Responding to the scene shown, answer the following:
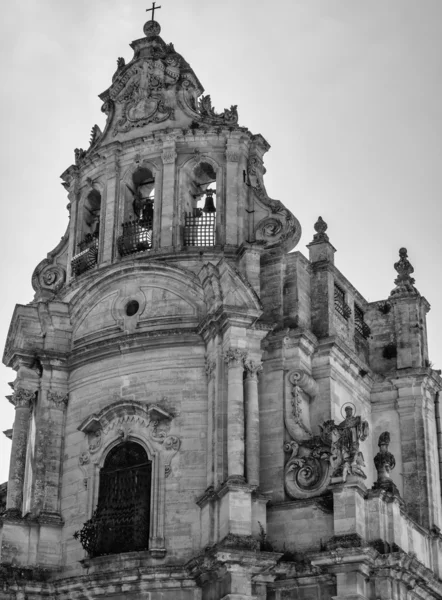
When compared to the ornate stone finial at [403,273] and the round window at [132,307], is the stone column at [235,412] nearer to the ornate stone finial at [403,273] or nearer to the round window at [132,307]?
the round window at [132,307]

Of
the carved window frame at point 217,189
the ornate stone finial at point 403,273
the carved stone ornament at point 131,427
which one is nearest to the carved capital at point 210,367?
the carved stone ornament at point 131,427

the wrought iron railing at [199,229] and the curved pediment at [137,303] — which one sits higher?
the wrought iron railing at [199,229]

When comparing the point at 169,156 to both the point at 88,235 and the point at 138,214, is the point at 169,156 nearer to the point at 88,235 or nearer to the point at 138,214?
the point at 138,214

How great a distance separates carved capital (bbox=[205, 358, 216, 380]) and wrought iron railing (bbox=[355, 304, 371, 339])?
4.98 m

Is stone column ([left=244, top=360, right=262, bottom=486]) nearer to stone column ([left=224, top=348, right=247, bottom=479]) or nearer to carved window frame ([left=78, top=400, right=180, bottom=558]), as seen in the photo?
stone column ([left=224, top=348, right=247, bottom=479])

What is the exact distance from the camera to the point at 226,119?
29219mm

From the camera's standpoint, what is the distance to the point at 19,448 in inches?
1067

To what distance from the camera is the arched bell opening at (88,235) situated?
29.0 meters

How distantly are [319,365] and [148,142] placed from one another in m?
6.21

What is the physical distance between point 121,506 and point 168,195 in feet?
22.0

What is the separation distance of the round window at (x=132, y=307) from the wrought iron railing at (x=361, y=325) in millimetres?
5267

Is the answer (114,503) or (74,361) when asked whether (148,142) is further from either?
(114,503)

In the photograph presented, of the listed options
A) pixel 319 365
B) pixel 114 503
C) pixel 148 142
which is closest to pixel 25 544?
pixel 114 503

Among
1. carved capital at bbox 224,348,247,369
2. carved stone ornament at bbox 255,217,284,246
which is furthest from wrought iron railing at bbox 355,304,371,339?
carved capital at bbox 224,348,247,369
